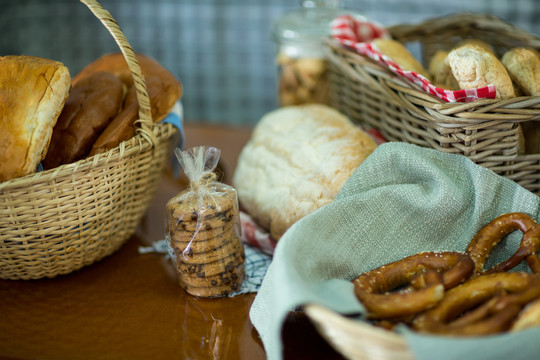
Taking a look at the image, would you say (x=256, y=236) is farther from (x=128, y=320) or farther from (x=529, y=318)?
(x=529, y=318)

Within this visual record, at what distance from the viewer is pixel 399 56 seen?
3.01 feet

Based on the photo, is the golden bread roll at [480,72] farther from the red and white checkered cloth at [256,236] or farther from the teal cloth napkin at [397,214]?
the red and white checkered cloth at [256,236]

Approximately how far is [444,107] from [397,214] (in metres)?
0.16

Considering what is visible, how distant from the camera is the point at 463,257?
0.64 m

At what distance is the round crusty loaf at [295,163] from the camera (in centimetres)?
84

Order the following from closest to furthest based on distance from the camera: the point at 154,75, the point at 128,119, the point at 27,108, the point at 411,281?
the point at 411,281, the point at 27,108, the point at 128,119, the point at 154,75

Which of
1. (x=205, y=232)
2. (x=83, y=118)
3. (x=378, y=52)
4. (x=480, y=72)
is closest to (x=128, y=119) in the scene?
(x=83, y=118)

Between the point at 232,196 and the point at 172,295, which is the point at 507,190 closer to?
the point at 232,196

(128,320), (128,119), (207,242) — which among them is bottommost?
(128,320)

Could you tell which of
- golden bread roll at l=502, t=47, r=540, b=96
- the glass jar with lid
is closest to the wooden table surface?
golden bread roll at l=502, t=47, r=540, b=96

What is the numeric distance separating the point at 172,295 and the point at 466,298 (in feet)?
1.38

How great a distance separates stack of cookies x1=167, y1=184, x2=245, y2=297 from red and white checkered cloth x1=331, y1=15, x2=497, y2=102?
326mm

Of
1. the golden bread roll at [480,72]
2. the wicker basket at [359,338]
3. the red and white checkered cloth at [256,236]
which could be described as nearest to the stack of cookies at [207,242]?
the red and white checkered cloth at [256,236]

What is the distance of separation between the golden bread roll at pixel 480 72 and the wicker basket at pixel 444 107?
41 mm
